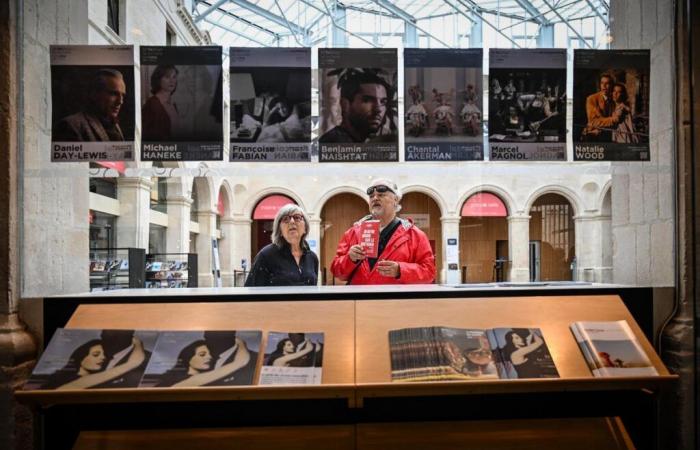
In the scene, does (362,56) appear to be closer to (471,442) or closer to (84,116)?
(84,116)

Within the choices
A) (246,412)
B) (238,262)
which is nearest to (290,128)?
(246,412)

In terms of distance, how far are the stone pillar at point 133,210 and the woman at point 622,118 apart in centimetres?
321

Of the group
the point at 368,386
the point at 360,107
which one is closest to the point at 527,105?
the point at 360,107

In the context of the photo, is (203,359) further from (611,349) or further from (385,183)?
(611,349)

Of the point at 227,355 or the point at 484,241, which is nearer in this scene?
the point at 227,355

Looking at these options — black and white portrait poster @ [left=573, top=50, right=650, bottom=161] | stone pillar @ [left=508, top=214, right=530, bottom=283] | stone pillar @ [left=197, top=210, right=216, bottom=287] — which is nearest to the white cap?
black and white portrait poster @ [left=573, top=50, right=650, bottom=161]

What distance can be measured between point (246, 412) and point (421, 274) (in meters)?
1.24

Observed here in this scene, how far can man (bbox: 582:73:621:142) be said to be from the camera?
2430 mm

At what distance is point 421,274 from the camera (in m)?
2.92

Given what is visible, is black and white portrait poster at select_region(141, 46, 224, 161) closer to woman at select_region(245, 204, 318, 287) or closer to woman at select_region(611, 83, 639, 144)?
woman at select_region(245, 204, 318, 287)

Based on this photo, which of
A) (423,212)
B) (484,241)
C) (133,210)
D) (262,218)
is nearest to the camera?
(133,210)

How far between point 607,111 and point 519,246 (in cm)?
1231

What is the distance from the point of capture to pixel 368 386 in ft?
6.11

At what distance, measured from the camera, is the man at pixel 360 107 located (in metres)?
2.40
